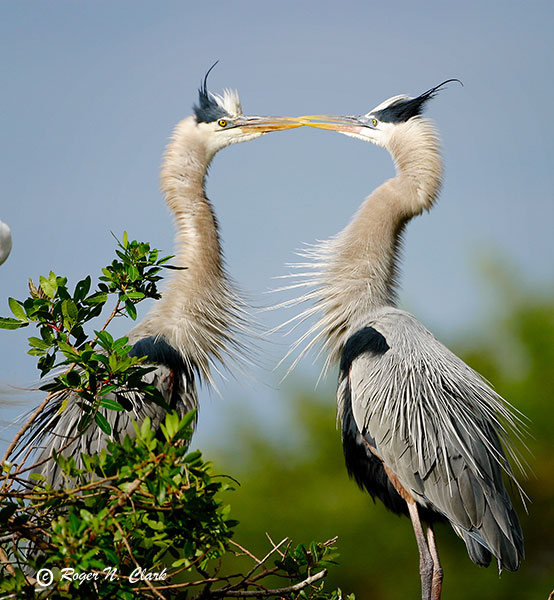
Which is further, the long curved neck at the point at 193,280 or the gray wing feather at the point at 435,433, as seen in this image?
the long curved neck at the point at 193,280

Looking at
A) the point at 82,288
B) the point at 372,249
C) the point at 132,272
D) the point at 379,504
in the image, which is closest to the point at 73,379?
the point at 82,288

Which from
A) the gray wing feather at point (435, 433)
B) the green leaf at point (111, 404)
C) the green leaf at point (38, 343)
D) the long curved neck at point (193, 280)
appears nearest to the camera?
the green leaf at point (111, 404)

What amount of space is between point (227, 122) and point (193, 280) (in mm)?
877

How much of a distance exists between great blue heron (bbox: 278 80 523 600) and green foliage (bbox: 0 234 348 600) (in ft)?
4.38

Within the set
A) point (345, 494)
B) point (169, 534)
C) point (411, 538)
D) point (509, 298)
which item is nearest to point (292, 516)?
point (345, 494)

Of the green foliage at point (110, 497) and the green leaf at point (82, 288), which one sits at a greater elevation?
the green leaf at point (82, 288)

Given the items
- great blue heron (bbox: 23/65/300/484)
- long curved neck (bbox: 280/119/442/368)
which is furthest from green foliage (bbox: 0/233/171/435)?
long curved neck (bbox: 280/119/442/368)

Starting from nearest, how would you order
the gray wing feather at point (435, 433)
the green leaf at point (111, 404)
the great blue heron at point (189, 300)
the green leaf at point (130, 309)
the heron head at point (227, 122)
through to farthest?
the green leaf at point (111, 404) < the green leaf at point (130, 309) < the gray wing feather at point (435, 433) < the great blue heron at point (189, 300) < the heron head at point (227, 122)

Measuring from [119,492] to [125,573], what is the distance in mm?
270

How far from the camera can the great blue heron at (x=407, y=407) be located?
9.76ft

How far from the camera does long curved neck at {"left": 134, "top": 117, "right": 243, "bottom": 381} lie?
11.3ft

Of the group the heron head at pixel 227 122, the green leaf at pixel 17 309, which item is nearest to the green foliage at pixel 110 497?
the green leaf at pixel 17 309

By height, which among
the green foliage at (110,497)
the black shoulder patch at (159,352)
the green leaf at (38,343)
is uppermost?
the green leaf at (38,343)

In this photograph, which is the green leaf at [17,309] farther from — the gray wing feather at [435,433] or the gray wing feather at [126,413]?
the gray wing feather at [435,433]
